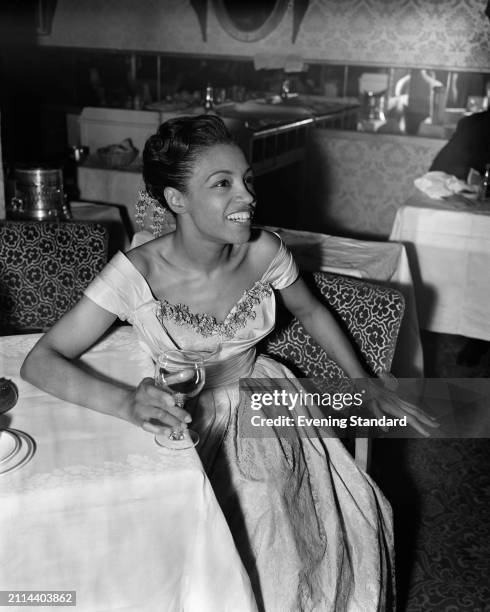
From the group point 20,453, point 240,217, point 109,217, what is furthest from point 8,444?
point 109,217

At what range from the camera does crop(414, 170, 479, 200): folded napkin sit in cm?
297

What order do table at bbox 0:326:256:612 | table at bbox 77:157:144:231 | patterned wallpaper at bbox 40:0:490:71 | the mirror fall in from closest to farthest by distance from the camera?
table at bbox 0:326:256:612 → table at bbox 77:157:144:231 → patterned wallpaper at bbox 40:0:490:71 → the mirror

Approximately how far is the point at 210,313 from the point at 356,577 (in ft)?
2.00

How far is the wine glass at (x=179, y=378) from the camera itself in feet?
3.60

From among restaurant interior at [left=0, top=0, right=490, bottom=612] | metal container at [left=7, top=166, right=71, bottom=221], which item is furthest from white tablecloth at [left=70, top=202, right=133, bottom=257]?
metal container at [left=7, top=166, right=71, bottom=221]

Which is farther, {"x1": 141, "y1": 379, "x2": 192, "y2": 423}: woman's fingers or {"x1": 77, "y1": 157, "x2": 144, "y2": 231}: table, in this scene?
{"x1": 77, "y1": 157, "x2": 144, "y2": 231}: table

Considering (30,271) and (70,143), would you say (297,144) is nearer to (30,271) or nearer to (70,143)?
(70,143)

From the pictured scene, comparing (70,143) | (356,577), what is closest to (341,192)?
(70,143)

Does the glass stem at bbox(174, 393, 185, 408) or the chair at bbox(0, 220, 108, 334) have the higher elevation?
the glass stem at bbox(174, 393, 185, 408)

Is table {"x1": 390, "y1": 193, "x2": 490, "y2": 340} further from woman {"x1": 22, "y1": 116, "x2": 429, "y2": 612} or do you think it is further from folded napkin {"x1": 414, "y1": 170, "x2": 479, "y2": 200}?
woman {"x1": 22, "y1": 116, "x2": 429, "y2": 612}

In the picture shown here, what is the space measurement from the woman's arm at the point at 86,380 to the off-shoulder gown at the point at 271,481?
0.05 metres

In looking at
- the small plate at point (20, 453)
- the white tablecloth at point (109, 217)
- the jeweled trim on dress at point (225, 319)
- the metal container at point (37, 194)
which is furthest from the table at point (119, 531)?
the white tablecloth at point (109, 217)

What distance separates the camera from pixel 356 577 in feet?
4.42

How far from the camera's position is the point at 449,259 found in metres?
2.93
